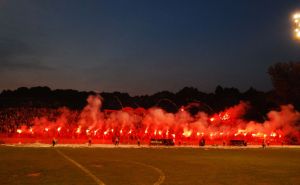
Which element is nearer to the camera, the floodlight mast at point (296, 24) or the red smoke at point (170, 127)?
the floodlight mast at point (296, 24)

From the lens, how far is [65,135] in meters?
79.5

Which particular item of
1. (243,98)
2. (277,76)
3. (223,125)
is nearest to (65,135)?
(223,125)

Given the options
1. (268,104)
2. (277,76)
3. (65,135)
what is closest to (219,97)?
(268,104)

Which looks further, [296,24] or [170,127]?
[170,127]

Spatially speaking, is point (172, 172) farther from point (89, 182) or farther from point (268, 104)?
point (268, 104)

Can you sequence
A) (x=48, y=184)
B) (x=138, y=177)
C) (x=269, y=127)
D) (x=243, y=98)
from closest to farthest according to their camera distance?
(x=48, y=184) < (x=138, y=177) < (x=269, y=127) < (x=243, y=98)

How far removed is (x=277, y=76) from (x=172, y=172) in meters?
78.5

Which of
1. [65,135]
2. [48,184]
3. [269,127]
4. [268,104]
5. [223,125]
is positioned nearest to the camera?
[48,184]

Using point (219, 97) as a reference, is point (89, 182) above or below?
below

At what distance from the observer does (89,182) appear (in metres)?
19.9

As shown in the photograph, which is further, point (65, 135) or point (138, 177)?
point (65, 135)

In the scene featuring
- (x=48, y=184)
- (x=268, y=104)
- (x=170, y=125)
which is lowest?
(x=48, y=184)

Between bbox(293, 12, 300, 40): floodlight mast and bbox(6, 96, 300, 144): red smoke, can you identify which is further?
bbox(6, 96, 300, 144): red smoke

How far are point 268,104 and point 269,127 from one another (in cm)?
1787
